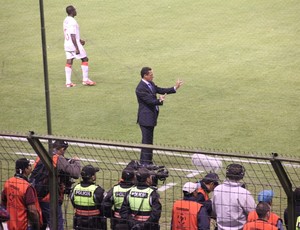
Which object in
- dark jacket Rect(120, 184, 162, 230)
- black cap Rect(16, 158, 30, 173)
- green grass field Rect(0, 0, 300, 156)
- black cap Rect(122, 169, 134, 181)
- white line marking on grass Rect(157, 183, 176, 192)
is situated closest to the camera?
dark jacket Rect(120, 184, 162, 230)

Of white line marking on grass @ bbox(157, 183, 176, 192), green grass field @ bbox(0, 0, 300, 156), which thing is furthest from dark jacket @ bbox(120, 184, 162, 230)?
green grass field @ bbox(0, 0, 300, 156)

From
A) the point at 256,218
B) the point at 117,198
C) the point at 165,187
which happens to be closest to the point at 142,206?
the point at 117,198

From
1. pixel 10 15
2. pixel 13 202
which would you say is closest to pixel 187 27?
pixel 10 15

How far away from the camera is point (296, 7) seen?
29672mm

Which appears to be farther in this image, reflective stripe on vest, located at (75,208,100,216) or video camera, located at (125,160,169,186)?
reflective stripe on vest, located at (75,208,100,216)

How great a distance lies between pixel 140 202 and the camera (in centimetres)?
1135

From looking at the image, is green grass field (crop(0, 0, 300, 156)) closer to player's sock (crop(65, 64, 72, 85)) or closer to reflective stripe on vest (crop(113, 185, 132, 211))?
player's sock (crop(65, 64, 72, 85))

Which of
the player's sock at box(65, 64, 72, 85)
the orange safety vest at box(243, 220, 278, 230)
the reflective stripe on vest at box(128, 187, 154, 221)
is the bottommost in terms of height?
the orange safety vest at box(243, 220, 278, 230)

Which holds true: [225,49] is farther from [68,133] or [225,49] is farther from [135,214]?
[135,214]

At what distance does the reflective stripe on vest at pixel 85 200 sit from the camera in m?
11.8

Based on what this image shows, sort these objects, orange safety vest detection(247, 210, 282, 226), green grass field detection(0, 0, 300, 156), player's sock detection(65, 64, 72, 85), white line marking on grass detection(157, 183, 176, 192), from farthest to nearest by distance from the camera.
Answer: player's sock detection(65, 64, 72, 85) < green grass field detection(0, 0, 300, 156) < white line marking on grass detection(157, 183, 176, 192) < orange safety vest detection(247, 210, 282, 226)

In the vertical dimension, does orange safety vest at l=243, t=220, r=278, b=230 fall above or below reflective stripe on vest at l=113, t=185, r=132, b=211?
below

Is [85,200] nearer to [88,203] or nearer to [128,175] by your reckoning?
[88,203]

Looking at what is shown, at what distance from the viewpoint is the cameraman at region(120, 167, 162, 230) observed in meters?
11.3
